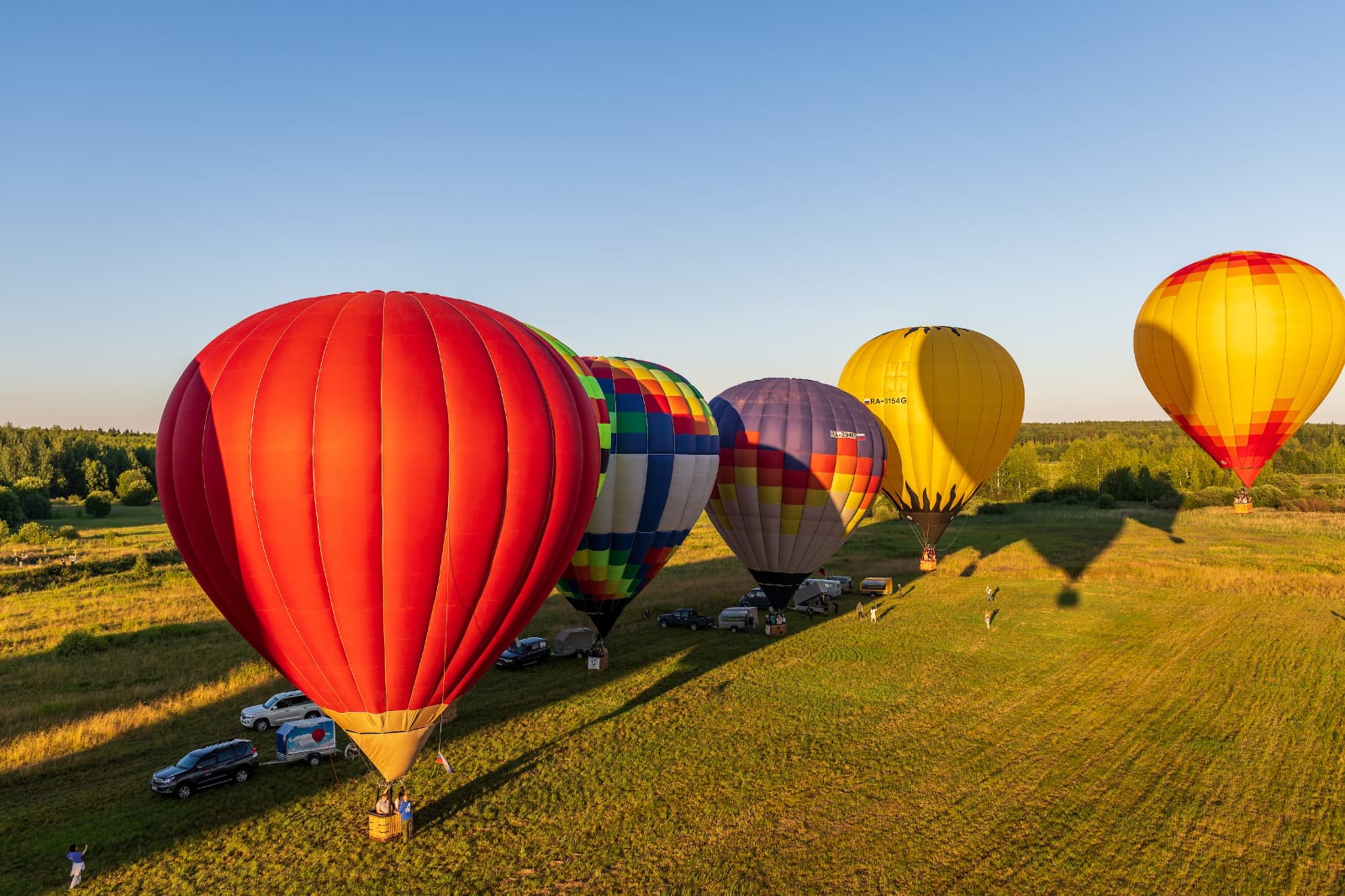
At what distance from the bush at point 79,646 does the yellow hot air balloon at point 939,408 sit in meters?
30.8

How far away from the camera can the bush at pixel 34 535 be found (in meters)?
61.9

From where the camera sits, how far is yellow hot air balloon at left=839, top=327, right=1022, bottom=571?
34.9m

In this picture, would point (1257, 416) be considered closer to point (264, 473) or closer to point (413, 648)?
point (413, 648)

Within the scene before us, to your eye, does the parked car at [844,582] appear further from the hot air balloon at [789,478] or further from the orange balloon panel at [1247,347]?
the orange balloon panel at [1247,347]

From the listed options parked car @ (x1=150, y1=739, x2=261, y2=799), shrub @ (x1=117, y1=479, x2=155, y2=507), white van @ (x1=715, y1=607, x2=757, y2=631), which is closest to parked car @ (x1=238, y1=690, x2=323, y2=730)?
parked car @ (x1=150, y1=739, x2=261, y2=799)

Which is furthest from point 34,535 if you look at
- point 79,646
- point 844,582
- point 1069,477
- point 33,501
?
point 1069,477

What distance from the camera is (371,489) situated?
40.2 ft

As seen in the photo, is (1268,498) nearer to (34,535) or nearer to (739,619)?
(739,619)

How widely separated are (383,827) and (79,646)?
2132cm

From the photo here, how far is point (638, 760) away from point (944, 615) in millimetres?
18661

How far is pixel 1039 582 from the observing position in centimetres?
3959

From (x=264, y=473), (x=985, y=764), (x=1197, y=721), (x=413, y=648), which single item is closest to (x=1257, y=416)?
(x=1197, y=721)

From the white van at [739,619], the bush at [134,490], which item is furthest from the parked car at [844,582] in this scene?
the bush at [134,490]

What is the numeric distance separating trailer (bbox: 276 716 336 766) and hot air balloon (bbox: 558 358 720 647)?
7.62 meters
